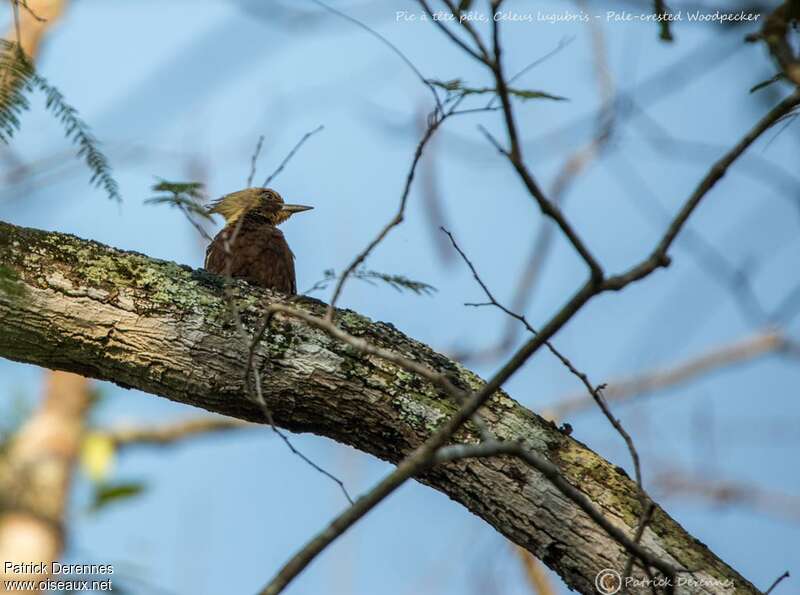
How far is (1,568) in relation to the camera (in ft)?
30.1

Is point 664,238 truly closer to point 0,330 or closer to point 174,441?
point 0,330

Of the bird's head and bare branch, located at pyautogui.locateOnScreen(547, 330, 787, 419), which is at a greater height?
bare branch, located at pyautogui.locateOnScreen(547, 330, 787, 419)

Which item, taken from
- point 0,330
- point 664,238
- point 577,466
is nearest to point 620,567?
point 577,466

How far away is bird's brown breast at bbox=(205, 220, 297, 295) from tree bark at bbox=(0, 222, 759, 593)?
1.04 metres

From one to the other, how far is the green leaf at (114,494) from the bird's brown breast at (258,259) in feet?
11.2

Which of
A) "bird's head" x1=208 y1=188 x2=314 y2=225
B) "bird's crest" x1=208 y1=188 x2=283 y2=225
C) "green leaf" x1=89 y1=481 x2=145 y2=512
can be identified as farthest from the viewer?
"green leaf" x1=89 y1=481 x2=145 y2=512

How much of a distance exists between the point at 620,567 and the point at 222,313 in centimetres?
135

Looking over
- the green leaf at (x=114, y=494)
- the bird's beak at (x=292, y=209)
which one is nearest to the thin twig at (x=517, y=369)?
the bird's beak at (x=292, y=209)

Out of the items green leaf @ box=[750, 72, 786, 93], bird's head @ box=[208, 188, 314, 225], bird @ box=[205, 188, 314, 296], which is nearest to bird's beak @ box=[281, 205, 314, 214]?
bird's head @ box=[208, 188, 314, 225]

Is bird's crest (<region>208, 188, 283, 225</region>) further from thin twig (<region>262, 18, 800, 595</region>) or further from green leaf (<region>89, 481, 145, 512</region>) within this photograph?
green leaf (<region>89, 481, 145, 512</region>)

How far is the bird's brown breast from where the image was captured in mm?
4402

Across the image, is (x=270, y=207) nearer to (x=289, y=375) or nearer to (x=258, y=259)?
(x=258, y=259)

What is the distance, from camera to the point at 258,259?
444 cm

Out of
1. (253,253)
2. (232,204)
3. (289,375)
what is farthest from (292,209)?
(289,375)
